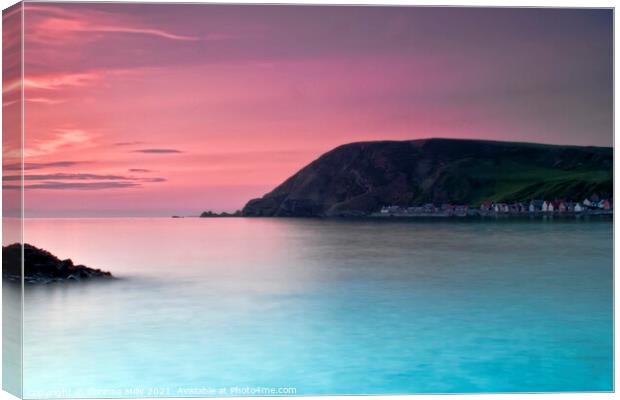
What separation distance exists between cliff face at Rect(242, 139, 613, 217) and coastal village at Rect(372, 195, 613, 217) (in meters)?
0.15

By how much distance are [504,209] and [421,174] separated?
168 cm

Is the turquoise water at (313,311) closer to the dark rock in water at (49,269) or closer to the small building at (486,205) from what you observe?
the dark rock in water at (49,269)

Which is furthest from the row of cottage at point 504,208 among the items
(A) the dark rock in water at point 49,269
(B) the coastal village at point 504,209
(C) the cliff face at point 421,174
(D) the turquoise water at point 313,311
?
(A) the dark rock in water at point 49,269

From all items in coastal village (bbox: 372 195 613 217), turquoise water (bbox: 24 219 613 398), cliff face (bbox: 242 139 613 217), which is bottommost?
turquoise water (bbox: 24 219 613 398)

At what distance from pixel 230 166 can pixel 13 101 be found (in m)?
4.42

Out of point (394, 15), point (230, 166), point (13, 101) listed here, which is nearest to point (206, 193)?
point (230, 166)

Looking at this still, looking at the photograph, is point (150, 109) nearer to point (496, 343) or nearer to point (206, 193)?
point (206, 193)

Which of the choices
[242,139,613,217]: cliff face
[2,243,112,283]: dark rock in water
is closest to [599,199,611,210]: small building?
[242,139,613,217]: cliff face

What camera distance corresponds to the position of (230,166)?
10.3 metres

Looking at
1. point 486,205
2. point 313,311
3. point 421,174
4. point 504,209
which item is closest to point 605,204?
point 504,209

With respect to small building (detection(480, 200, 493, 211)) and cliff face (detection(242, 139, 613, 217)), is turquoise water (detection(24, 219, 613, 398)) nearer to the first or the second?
cliff face (detection(242, 139, 613, 217))

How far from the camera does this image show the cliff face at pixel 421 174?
1088 centimetres

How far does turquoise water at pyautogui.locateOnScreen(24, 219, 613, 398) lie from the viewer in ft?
23.0

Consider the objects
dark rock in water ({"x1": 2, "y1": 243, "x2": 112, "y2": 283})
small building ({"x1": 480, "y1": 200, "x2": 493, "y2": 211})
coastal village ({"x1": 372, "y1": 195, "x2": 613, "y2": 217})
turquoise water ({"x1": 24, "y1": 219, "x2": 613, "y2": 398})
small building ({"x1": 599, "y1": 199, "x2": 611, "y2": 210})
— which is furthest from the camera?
small building ({"x1": 480, "y1": 200, "x2": 493, "y2": 211})
